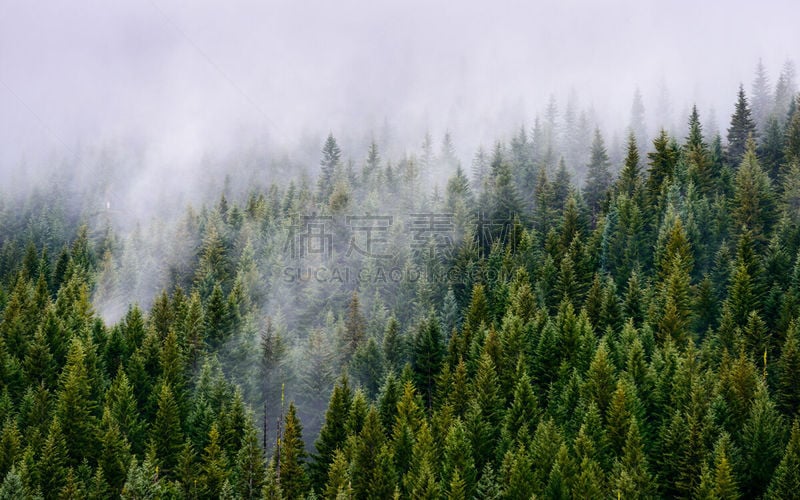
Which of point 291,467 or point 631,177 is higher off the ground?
point 631,177

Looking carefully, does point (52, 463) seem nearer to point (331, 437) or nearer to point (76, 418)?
point (76, 418)

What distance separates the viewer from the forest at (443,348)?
192 feet

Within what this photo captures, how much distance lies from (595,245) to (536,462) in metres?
46.3

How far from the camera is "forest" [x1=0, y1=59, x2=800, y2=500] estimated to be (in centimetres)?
5866

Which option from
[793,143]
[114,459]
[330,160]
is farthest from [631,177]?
[330,160]

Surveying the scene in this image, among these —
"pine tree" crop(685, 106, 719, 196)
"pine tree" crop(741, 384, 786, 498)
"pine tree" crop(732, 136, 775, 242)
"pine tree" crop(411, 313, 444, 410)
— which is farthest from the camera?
"pine tree" crop(685, 106, 719, 196)

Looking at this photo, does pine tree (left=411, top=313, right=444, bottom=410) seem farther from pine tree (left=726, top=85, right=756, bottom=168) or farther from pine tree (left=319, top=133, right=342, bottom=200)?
pine tree (left=319, top=133, right=342, bottom=200)

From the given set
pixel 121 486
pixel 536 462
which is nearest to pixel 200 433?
pixel 121 486

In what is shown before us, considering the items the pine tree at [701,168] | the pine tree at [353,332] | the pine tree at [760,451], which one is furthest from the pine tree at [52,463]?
the pine tree at [701,168]

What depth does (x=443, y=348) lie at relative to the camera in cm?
8044

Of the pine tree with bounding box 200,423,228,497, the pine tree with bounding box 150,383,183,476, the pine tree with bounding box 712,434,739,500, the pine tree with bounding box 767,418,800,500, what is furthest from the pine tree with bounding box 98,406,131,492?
the pine tree with bounding box 767,418,800,500

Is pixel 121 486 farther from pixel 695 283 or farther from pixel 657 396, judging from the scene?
pixel 695 283

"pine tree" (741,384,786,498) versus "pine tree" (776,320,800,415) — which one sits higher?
A: "pine tree" (776,320,800,415)

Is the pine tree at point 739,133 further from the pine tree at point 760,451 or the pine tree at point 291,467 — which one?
the pine tree at point 291,467
